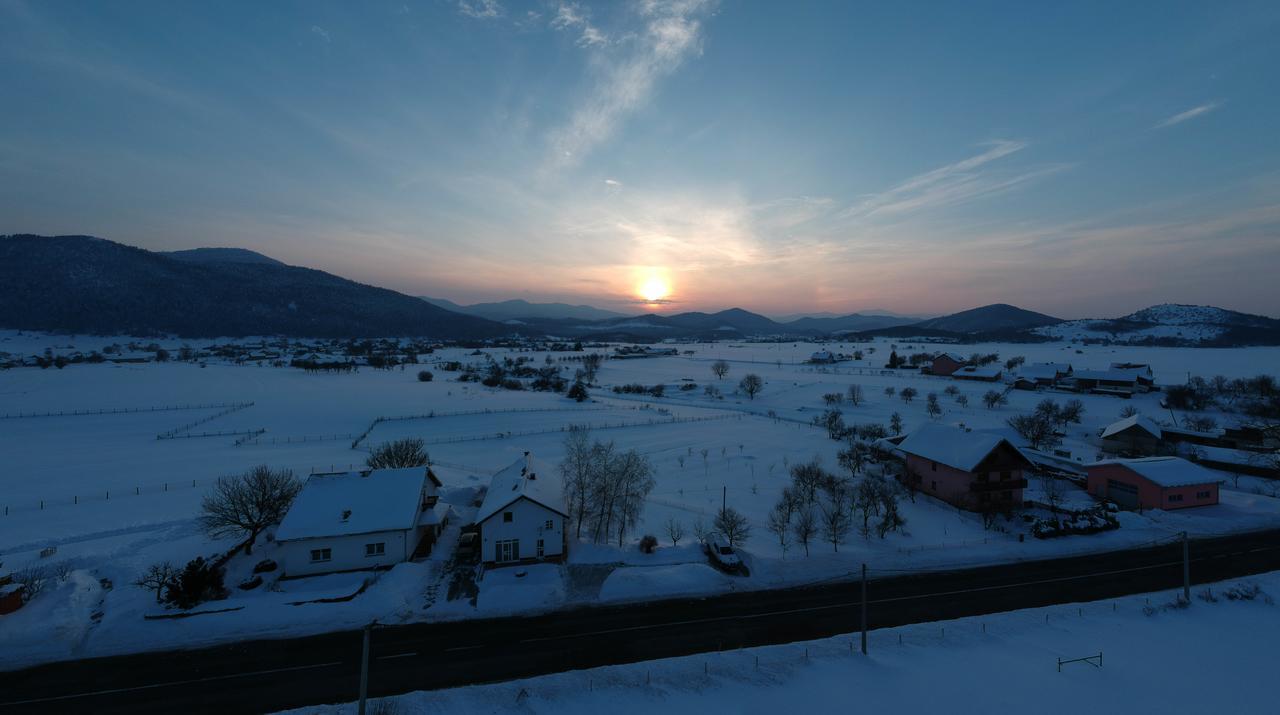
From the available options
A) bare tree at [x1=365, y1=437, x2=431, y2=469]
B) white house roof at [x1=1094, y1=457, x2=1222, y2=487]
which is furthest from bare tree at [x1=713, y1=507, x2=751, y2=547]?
white house roof at [x1=1094, y1=457, x2=1222, y2=487]

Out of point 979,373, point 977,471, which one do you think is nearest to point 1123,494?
point 977,471

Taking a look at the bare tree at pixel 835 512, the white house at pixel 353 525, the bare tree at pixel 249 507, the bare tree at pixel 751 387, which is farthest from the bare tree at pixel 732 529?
the bare tree at pixel 751 387

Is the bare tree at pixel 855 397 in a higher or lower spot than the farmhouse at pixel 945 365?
lower

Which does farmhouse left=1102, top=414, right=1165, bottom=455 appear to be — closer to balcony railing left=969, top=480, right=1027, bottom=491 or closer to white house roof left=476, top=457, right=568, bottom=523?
balcony railing left=969, top=480, right=1027, bottom=491

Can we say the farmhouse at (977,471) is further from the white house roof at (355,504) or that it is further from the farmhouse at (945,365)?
the farmhouse at (945,365)

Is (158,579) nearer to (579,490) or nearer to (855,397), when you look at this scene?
(579,490)
